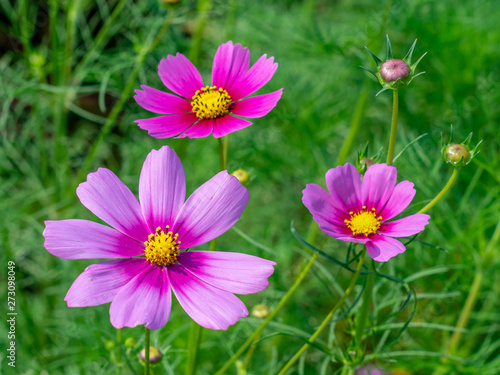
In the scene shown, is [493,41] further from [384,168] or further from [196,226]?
[196,226]

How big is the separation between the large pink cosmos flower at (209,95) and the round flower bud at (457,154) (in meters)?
0.24

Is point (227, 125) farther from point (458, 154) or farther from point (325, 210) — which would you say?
point (458, 154)

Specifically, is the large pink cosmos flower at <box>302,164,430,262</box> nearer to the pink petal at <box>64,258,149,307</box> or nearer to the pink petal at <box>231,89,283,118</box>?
the pink petal at <box>231,89,283,118</box>

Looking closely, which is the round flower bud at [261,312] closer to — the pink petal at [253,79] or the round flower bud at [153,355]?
the round flower bud at [153,355]

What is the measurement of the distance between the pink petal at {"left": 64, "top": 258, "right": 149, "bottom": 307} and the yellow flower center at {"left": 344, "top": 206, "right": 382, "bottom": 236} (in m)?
0.29

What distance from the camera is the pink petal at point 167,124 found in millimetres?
697

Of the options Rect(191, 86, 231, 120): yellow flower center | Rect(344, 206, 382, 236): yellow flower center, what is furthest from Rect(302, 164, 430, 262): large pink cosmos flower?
Rect(191, 86, 231, 120): yellow flower center

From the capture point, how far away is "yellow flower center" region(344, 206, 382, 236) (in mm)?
683

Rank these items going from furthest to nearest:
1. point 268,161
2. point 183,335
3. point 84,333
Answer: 1. point 268,161
2. point 183,335
3. point 84,333

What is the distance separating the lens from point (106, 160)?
92.7 inches

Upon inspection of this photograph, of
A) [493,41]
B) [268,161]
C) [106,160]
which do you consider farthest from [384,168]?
[106,160]

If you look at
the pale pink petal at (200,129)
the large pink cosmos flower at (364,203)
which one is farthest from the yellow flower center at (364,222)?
the pale pink petal at (200,129)

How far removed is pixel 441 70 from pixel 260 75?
1.30m

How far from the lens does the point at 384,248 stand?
1.98 ft
